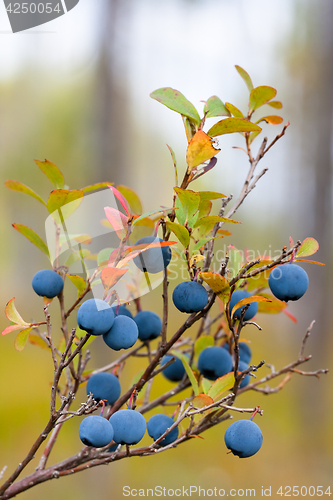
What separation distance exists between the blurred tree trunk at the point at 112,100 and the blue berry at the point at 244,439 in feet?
6.63

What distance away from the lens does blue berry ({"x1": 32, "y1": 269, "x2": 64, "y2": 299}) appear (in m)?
0.62

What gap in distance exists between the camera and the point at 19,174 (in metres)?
4.78

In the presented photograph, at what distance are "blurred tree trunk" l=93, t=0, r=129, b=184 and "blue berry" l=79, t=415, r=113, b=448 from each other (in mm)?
2014

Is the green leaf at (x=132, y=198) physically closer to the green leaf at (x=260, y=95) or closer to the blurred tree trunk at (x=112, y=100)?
the green leaf at (x=260, y=95)

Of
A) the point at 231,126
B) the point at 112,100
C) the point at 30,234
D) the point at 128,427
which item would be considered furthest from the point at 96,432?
the point at 112,100

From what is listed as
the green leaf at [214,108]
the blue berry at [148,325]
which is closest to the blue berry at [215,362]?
the blue berry at [148,325]

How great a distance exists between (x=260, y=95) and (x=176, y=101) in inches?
7.6

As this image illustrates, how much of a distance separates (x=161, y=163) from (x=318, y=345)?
249 inches

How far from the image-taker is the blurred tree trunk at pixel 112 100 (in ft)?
7.84

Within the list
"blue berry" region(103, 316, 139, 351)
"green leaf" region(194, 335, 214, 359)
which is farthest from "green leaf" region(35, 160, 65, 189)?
"green leaf" region(194, 335, 214, 359)

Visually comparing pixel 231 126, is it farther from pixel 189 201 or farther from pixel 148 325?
pixel 148 325

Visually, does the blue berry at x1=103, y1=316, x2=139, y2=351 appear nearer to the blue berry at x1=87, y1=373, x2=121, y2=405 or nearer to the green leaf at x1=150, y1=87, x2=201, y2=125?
the blue berry at x1=87, y1=373, x2=121, y2=405

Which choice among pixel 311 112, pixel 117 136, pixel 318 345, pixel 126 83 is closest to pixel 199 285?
pixel 117 136

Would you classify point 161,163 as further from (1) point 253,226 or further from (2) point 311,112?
(2) point 311,112
